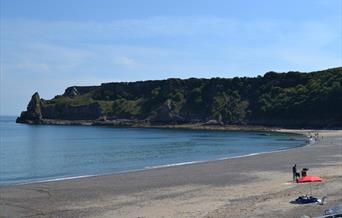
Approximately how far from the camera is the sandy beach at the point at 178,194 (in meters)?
22.4

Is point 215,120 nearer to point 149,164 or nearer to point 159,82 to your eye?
point 159,82

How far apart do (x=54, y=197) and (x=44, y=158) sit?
1193 inches

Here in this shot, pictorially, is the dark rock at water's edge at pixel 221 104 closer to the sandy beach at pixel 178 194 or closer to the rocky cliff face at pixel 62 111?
the rocky cliff face at pixel 62 111

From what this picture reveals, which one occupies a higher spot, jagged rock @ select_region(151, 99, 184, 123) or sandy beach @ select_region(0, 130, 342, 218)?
jagged rock @ select_region(151, 99, 184, 123)

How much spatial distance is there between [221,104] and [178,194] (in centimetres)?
13584

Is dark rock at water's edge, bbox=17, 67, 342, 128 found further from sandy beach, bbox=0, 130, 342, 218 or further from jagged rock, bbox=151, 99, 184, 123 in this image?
sandy beach, bbox=0, 130, 342, 218

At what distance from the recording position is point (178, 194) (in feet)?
91.6

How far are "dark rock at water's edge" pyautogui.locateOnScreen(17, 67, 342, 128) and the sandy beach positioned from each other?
94.5 m

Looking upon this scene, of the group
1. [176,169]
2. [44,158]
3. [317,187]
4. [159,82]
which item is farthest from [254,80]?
[317,187]

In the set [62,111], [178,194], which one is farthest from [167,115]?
[178,194]

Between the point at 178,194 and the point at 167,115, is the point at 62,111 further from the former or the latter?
the point at 178,194

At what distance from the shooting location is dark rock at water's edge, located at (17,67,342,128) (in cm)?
13512

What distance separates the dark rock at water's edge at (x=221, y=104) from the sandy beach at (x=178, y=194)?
310 ft

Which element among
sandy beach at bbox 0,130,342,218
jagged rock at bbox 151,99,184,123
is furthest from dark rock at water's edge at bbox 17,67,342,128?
sandy beach at bbox 0,130,342,218
